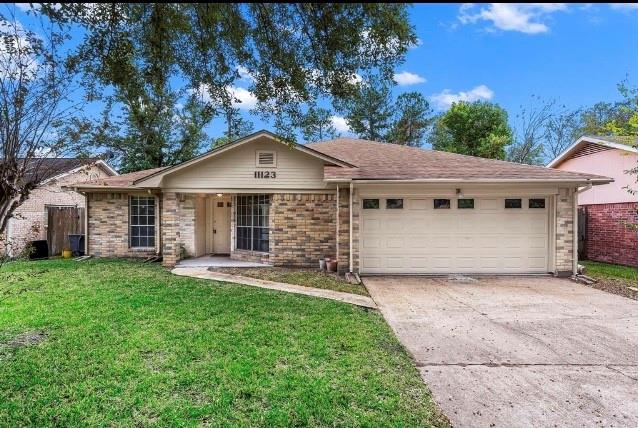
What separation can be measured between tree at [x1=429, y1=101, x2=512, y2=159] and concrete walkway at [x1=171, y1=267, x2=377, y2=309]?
18.8m

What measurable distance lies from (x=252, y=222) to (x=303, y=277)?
3.39 meters

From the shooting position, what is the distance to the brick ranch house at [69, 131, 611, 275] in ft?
32.9

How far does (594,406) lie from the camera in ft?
11.5

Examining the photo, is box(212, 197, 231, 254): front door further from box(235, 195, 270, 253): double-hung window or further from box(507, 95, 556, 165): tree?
box(507, 95, 556, 165): tree

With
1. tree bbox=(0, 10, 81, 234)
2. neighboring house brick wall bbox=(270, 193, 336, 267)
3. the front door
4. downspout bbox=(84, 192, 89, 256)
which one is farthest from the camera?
the front door

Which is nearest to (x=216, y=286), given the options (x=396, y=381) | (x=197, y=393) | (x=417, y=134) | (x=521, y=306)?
(x=197, y=393)

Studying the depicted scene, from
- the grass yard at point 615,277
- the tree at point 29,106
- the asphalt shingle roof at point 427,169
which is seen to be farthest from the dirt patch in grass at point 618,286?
the tree at point 29,106

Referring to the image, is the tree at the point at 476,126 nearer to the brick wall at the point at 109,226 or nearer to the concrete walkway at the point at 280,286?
the concrete walkway at the point at 280,286

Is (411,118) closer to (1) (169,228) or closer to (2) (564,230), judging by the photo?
(2) (564,230)

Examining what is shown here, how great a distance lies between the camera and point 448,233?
402 inches

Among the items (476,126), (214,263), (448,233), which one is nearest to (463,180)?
(448,233)

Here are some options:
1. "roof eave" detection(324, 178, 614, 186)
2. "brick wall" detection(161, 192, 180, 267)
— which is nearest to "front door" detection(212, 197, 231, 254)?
"brick wall" detection(161, 192, 180, 267)

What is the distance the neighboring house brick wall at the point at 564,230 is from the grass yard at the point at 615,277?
844mm

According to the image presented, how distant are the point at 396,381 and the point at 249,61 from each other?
3.84m
